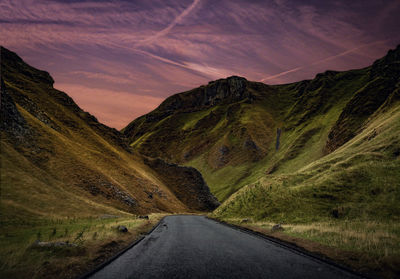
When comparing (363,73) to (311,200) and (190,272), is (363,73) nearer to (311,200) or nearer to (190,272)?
(311,200)

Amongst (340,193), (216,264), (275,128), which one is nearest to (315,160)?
(340,193)

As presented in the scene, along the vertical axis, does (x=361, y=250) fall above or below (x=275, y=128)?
below

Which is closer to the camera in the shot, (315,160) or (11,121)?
(11,121)

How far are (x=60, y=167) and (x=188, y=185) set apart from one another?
164 ft

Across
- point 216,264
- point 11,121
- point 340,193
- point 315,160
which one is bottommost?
point 216,264

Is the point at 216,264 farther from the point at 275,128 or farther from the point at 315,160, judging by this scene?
the point at 275,128

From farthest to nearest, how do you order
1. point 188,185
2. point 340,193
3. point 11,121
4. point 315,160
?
point 188,185, point 315,160, point 11,121, point 340,193

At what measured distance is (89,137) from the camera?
61281 mm

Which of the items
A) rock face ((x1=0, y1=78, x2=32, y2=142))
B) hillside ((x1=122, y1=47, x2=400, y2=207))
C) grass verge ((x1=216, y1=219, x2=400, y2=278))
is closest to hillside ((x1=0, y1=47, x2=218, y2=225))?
rock face ((x1=0, y1=78, x2=32, y2=142))

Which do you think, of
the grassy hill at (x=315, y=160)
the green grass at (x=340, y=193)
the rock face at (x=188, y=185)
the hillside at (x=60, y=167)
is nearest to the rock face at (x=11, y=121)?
the hillside at (x=60, y=167)

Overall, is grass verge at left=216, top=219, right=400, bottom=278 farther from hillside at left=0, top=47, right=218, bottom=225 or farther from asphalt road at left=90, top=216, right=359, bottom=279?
hillside at left=0, top=47, right=218, bottom=225

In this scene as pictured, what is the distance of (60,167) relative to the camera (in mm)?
38688

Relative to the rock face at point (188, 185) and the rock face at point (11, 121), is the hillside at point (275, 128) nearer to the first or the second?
the rock face at point (188, 185)

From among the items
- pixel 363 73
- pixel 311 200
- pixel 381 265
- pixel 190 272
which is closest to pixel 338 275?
pixel 381 265
